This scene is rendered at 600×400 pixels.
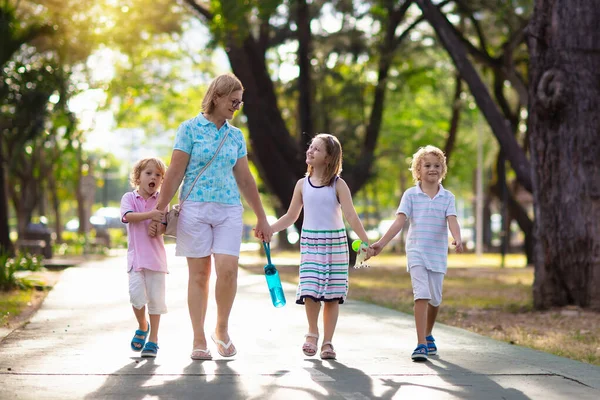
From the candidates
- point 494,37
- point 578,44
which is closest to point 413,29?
point 494,37

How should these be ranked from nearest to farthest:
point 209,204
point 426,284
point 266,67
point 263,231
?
point 209,204
point 263,231
point 426,284
point 266,67

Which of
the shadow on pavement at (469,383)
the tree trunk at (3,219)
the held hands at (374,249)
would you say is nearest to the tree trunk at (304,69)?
the tree trunk at (3,219)

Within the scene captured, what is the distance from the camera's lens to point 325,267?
7.46 metres

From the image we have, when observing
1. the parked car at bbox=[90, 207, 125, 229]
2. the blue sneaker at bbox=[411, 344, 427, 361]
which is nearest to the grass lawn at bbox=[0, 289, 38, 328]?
the blue sneaker at bbox=[411, 344, 427, 361]

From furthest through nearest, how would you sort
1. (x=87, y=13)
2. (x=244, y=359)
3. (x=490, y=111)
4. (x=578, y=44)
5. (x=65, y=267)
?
(x=87, y=13)
(x=65, y=267)
(x=490, y=111)
(x=578, y=44)
(x=244, y=359)

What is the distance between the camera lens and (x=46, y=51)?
3161 centimetres

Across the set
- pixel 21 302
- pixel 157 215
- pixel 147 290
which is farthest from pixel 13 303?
pixel 157 215

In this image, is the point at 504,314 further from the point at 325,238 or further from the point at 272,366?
the point at 272,366

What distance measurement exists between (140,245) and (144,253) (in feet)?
0.22

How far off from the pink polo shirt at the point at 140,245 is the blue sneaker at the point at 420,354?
6.15 ft

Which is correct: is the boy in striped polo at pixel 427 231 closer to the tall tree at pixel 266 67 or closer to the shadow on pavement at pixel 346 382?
the shadow on pavement at pixel 346 382

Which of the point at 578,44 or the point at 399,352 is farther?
the point at 578,44

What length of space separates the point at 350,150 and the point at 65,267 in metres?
8.45

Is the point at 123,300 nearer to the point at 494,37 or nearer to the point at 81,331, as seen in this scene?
the point at 81,331
